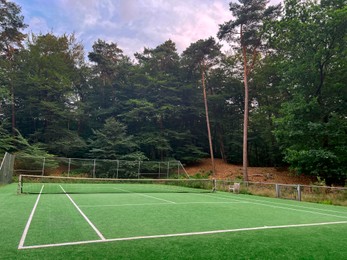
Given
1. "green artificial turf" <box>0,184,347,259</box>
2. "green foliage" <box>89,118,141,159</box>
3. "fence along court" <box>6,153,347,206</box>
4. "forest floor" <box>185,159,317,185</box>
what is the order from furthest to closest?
"green foliage" <box>89,118,141,159</box> < "forest floor" <box>185,159,317,185</box> < "fence along court" <box>6,153,347,206</box> < "green artificial turf" <box>0,184,347,259</box>

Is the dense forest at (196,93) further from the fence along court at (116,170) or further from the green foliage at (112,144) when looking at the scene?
the fence along court at (116,170)

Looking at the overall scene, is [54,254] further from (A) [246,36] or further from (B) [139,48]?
(B) [139,48]

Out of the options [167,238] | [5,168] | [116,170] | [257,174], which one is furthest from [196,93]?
[167,238]

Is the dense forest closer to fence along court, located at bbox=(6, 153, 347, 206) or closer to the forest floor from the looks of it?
the forest floor

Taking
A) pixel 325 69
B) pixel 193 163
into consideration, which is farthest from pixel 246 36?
pixel 193 163

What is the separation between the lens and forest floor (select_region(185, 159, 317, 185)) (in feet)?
75.0

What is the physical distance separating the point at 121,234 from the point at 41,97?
2901 centimetres

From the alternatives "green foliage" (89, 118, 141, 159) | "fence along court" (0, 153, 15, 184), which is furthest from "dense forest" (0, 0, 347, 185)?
"fence along court" (0, 153, 15, 184)

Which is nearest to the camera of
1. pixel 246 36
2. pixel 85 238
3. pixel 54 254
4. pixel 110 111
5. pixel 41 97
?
pixel 54 254

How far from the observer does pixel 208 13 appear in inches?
713

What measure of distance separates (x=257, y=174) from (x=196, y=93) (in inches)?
511

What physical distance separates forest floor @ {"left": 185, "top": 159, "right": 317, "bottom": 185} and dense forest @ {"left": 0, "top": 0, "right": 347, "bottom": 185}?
1.81 meters

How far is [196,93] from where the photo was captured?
32.5 meters

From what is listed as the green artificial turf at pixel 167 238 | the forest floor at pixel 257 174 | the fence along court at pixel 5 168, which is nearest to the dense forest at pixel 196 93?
the forest floor at pixel 257 174
